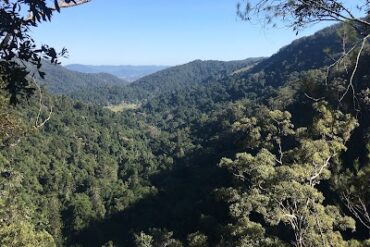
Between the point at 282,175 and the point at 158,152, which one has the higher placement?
the point at 282,175

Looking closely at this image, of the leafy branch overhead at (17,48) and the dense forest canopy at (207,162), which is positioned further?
the dense forest canopy at (207,162)

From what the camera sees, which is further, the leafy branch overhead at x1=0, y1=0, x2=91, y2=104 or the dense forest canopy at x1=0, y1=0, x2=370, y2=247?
the dense forest canopy at x1=0, y1=0, x2=370, y2=247

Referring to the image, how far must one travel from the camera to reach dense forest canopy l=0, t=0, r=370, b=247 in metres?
9.47

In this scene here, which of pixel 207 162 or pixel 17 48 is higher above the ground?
pixel 17 48

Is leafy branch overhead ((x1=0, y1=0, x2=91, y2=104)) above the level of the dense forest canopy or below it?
above

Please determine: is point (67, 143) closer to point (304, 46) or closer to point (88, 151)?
point (88, 151)

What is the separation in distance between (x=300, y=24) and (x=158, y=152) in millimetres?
106416

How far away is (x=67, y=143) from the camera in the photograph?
103375 millimetres

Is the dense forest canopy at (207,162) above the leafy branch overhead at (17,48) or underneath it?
underneath

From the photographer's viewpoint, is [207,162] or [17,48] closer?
[17,48]

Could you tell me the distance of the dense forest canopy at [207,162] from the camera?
9467 mm

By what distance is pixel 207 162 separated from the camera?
7706cm

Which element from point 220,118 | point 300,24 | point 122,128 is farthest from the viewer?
point 122,128

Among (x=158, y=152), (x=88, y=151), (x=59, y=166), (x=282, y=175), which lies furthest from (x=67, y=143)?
(x=282, y=175)
